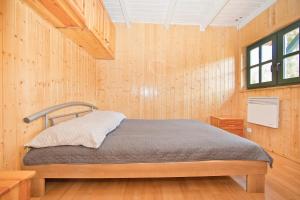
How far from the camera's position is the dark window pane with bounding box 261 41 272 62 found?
343 centimetres

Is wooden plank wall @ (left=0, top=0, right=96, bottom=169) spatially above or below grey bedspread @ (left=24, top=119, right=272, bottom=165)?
above

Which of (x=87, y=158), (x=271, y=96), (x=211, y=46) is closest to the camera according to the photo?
(x=87, y=158)

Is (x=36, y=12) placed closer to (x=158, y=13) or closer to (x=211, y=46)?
(x=158, y=13)

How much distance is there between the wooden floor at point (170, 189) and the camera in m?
1.68

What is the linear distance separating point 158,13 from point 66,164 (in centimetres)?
322

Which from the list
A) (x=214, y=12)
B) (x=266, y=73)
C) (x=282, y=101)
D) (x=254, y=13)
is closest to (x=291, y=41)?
(x=266, y=73)

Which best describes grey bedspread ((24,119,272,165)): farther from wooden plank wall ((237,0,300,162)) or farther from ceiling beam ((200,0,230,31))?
ceiling beam ((200,0,230,31))

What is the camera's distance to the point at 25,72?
171cm

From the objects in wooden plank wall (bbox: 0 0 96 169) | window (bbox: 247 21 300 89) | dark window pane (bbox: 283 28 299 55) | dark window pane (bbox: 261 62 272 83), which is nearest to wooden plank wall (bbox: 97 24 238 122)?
window (bbox: 247 21 300 89)

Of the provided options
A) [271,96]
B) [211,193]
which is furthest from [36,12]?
[271,96]

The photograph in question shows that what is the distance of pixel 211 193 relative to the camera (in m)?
1.75

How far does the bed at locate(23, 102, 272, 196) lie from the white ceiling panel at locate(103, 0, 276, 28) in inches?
99.0

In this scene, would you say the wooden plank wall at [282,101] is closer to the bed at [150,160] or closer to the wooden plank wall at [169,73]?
the wooden plank wall at [169,73]

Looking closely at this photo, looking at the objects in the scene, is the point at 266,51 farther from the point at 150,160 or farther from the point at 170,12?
the point at 150,160
